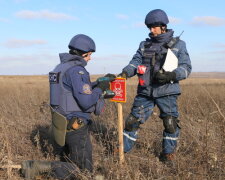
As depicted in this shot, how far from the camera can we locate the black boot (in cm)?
368

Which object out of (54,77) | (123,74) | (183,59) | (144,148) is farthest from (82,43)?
(144,148)

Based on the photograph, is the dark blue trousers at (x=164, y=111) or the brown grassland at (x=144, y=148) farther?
A: the dark blue trousers at (x=164, y=111)

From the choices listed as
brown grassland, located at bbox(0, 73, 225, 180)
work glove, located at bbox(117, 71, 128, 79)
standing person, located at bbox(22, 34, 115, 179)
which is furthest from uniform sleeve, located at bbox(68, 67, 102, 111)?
work glove, located at bbox(117, 71, 128, 79)

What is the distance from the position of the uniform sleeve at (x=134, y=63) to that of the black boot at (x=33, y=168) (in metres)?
1.67

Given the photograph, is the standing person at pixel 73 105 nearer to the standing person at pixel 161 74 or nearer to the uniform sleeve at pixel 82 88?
the uniform sleeve at pixel 82 88

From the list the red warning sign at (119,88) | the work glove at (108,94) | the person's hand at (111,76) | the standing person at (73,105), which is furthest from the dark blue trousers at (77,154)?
the person's hand at (111,76)

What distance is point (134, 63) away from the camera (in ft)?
14.8

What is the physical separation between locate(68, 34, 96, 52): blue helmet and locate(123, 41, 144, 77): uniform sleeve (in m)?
0.88

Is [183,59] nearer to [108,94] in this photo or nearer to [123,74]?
[123,74]

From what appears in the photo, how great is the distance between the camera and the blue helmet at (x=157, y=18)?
4.13m

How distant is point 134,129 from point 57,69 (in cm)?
155

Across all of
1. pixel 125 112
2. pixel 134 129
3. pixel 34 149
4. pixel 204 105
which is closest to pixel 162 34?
pixel 134 129

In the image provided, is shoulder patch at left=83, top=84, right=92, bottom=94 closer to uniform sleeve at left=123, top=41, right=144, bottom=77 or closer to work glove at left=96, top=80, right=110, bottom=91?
work glove at left=96, top=80, right=110, bottom=91

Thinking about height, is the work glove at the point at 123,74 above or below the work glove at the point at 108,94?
above
